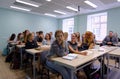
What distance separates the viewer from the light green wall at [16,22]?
6059 mm

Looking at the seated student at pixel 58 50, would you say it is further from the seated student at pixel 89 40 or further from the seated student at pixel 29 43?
the seated student at pixel 29 43

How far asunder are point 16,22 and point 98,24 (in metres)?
5.50

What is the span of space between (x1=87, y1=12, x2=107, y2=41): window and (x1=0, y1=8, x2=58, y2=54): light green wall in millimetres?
3491

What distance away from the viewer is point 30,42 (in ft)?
10.7

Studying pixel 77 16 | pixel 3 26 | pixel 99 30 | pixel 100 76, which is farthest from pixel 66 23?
pixel 100 76

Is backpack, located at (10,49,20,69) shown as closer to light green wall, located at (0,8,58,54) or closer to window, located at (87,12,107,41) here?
light green wall, located at (0,8,58,54)

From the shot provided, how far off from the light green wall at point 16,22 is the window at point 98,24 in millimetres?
3491

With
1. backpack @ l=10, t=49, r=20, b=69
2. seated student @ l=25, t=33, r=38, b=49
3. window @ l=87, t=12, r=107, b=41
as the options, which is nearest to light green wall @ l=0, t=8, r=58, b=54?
backpack @ l=10, t=49, r=20, b=69

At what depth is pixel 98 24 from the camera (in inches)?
268

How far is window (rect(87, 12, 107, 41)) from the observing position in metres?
6.48

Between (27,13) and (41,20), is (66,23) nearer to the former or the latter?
(41,20)

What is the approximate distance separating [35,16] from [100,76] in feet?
21.0

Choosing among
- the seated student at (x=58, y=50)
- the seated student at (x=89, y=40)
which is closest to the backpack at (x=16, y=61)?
the seated student at (x=58, y=50)

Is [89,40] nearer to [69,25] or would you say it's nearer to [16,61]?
[16,61]
